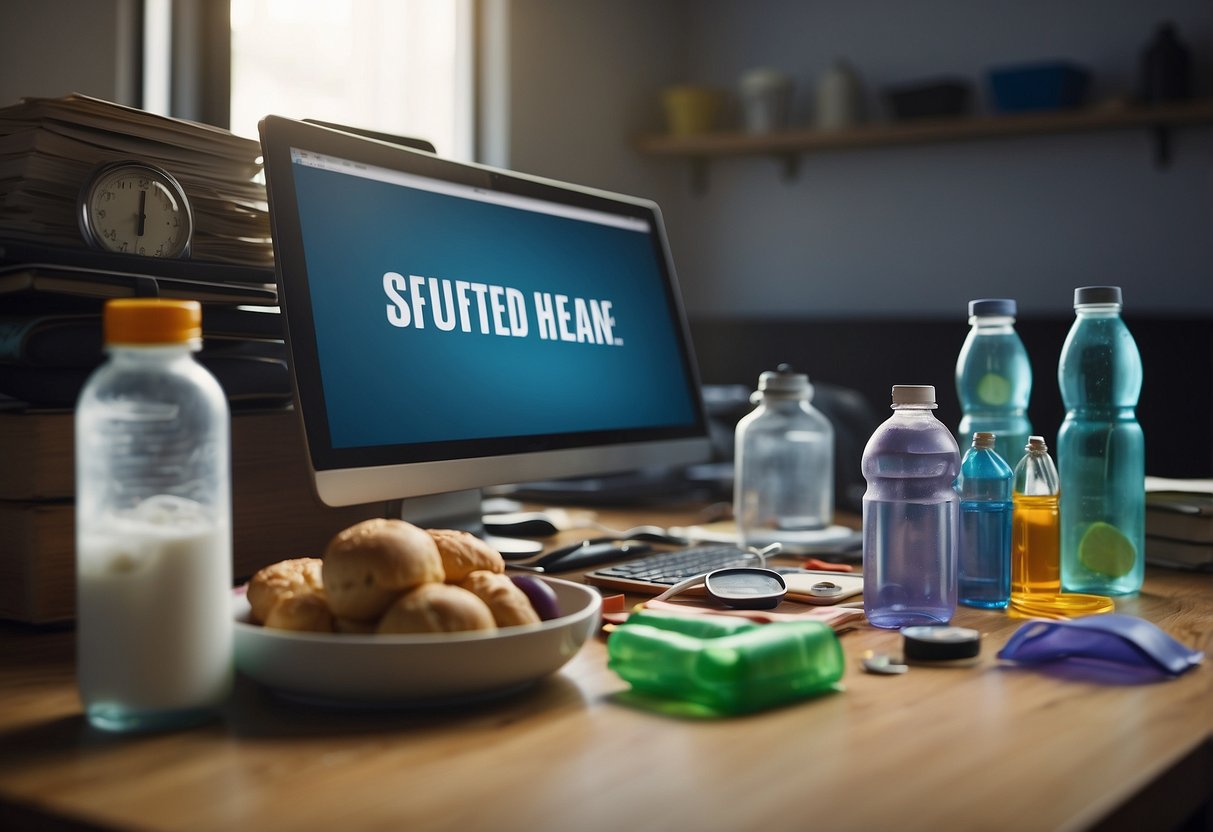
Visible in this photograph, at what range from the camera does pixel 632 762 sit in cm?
64

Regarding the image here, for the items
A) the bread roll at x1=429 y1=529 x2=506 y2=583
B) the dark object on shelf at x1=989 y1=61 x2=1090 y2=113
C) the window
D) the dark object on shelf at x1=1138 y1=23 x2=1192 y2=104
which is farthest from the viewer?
the dark object on shelf at x1=989 y1=61 x2=1090 y2=113

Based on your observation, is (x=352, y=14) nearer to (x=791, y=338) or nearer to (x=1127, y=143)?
(x=791, y=338)

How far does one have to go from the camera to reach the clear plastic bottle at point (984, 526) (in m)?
1.05

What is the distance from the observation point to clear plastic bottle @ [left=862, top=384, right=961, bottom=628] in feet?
3.23

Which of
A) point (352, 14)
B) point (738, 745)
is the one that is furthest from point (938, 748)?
point (352, 14)

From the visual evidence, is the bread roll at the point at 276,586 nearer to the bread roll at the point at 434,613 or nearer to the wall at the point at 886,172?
the bread roll at the point at 434,613

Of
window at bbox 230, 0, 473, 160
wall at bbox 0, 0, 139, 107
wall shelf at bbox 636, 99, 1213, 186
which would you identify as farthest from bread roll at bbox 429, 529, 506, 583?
wall shelf at bbox 636, 99, 1213, 186

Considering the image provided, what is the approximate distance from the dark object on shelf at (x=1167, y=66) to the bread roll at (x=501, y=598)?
3228 mm

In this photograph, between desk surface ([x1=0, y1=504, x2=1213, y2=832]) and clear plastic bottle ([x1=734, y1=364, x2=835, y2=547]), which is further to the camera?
clear plastic bottle ([x1=734, y1=364, x2=835, y2=547])

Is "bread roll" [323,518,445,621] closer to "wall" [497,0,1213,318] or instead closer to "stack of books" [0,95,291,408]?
"stack of books" [0,95,291,408]

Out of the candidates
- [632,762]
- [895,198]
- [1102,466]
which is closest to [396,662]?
[632,762]

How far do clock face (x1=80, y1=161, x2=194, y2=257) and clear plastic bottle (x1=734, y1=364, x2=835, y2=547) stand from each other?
0.71 m

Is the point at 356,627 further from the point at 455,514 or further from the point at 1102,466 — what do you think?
the point at 1102,466

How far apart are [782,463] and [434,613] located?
114cm
